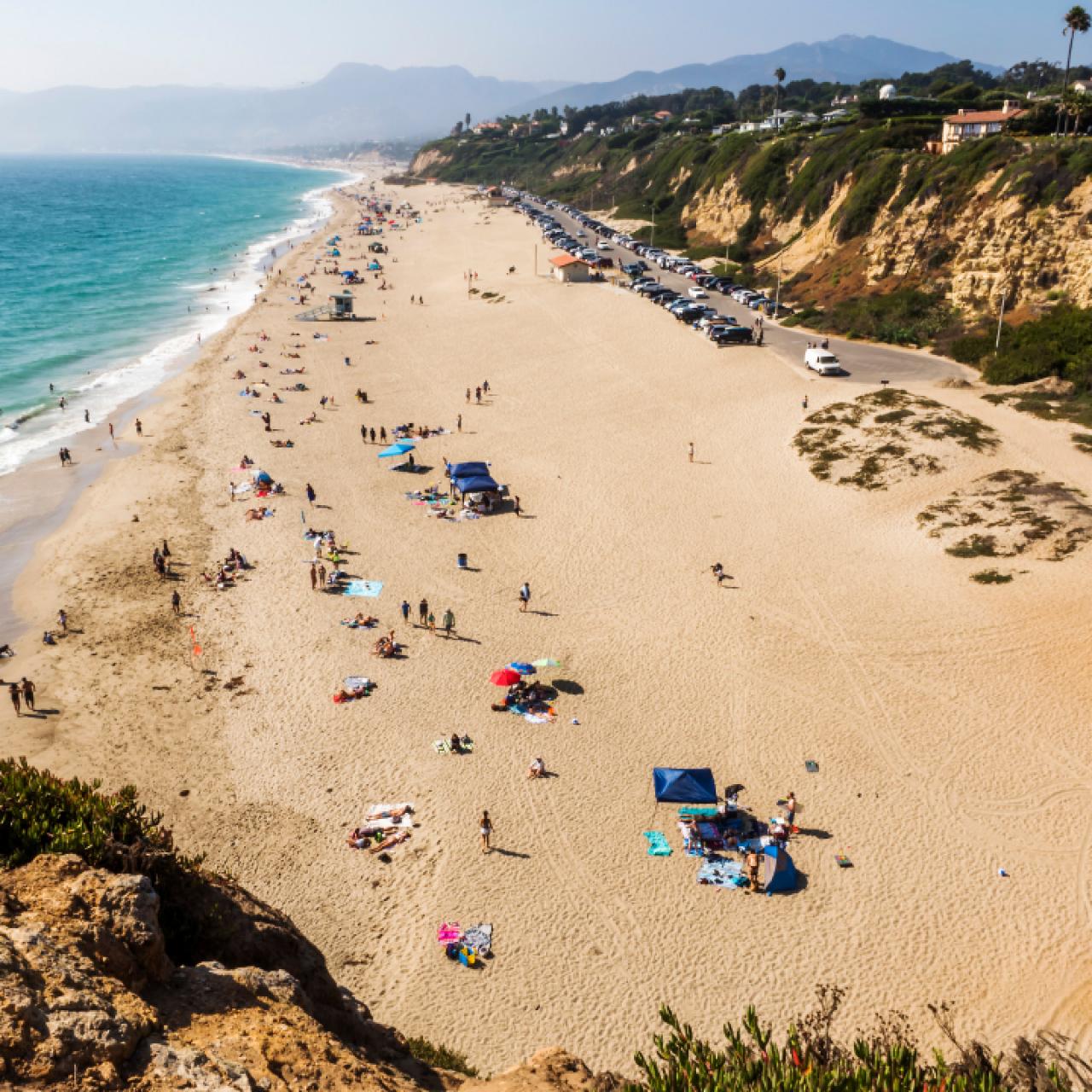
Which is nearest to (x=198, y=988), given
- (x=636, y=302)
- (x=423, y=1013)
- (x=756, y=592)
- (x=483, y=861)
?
(x=423, y=1013)

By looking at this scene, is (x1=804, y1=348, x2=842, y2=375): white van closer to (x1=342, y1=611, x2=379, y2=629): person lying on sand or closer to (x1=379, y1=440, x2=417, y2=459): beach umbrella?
(x1=379, y1=440, x2=417, y2=459): beach umbrella

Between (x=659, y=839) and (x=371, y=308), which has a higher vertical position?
(x=371, y=308)

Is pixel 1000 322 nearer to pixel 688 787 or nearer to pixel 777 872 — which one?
pixel 688 787

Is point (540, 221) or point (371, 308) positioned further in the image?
point (540, 221)

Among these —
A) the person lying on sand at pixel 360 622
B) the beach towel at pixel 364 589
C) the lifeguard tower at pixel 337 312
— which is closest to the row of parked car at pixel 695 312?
the lifeguard tower at pixel 337 312

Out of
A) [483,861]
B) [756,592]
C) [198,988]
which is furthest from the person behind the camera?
[756,592]

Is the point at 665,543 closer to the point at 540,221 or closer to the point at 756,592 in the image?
the point at 756,592

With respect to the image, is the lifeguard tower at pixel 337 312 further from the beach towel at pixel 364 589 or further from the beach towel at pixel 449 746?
the beach towel at pixel 449 746

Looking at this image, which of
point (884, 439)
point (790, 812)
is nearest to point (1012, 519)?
point (884, 439)
